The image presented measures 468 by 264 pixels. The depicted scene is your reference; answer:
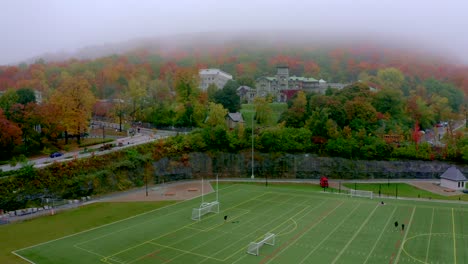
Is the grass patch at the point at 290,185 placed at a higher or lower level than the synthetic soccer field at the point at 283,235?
lower

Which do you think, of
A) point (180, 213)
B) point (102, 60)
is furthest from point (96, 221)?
point (102, 60)

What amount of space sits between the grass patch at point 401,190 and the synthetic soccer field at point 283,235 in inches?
160

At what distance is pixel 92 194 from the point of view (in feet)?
151

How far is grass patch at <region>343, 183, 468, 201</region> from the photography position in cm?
4628

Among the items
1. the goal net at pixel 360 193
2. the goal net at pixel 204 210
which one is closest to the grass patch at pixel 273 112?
the goal net at pixel 360 193

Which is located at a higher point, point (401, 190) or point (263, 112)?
point (263, 112)

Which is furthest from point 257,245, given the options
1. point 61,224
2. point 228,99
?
point 228,99

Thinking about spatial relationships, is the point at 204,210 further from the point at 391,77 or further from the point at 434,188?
the point at 391,77

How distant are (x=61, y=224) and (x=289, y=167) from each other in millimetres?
32040

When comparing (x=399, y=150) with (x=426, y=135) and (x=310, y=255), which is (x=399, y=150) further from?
(x=310, y=255)

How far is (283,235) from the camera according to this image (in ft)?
107

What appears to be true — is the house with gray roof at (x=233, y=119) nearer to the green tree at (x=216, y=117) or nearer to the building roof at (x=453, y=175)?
the green tree at (x=216, y=117)

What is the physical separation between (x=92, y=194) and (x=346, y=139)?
35.5 m

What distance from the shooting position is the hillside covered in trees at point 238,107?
54.7 m
